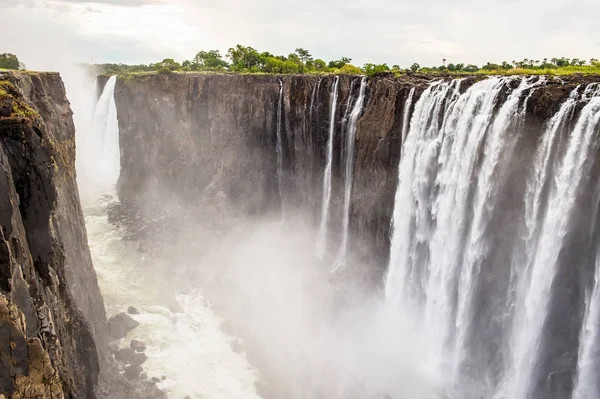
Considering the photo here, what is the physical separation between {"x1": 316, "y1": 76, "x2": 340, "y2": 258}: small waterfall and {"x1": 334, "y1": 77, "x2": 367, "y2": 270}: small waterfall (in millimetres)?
1535

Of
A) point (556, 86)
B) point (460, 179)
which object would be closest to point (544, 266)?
point (460, 179)

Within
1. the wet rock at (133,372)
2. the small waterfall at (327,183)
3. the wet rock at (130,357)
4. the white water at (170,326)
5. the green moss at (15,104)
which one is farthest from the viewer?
the small waterfall at (327,183)

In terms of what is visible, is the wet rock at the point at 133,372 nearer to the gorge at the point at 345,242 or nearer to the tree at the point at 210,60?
the gorge at the point at 345,242

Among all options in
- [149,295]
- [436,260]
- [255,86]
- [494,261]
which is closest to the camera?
[494,261]

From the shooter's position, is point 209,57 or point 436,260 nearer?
point 436,260

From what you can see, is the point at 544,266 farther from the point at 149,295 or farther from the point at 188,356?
the point at 149,295

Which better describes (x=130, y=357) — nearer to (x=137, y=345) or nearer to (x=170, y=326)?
(x=137, y=345)

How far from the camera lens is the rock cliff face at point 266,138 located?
85.3 feet

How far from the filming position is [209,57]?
62656 mm

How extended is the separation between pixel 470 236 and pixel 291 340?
38.0ft

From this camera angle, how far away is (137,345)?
2319 centimetres

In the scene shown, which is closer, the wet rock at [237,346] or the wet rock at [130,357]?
the wet rock at [130,357]

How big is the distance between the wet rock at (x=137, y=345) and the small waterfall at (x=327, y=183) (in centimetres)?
1406

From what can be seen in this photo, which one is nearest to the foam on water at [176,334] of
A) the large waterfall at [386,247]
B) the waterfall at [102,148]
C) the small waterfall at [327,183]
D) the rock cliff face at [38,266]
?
the large waterfall at [386,247]
